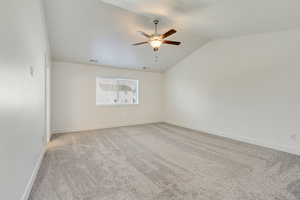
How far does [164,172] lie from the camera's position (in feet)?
8.05

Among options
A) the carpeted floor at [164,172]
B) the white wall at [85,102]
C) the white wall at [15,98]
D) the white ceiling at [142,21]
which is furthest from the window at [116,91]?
the white wall at [15,98]

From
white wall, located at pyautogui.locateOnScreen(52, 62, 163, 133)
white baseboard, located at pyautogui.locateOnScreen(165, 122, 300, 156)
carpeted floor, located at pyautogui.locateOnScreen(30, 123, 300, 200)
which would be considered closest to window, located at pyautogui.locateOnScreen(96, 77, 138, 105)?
white wall, located at pyautogui.locateOnScreen(52, 62, 163, 133)

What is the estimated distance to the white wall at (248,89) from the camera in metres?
3.35

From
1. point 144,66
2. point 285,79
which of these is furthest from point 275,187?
point 144,66

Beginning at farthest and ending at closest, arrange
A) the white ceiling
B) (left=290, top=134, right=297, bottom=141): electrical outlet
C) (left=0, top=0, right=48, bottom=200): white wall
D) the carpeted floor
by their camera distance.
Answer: (left=290, top=134, right=297, bottom=141): electrical outlet, the white ceiling, the carpeted floor, (left=0, top=0, right=48, bottom=200): white wall

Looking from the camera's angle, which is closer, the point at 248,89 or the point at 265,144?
the point at 265,144

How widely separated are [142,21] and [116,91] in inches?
132

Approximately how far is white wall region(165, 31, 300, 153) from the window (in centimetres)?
229

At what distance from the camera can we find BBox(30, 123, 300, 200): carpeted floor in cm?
192

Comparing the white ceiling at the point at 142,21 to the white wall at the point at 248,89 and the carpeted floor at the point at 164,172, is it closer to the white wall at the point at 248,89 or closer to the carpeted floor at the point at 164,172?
the white wall at the point at 248,89

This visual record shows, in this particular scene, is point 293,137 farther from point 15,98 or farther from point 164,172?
point 15,98

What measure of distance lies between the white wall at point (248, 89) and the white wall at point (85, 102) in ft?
6.61

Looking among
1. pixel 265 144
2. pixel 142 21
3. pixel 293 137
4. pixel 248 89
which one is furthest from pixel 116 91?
pixel 293 137

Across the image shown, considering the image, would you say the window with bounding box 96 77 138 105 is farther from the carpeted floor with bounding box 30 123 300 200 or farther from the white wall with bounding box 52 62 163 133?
the carpeted floor with bounding box 30 123 300 200
